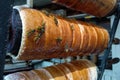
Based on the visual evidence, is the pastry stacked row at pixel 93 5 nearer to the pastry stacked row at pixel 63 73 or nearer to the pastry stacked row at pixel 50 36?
the pastry stacked row at pixel 50 36

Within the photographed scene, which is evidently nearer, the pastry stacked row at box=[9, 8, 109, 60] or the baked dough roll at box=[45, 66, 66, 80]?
the pastry stacked row at box=[9, 8, 109, 60]

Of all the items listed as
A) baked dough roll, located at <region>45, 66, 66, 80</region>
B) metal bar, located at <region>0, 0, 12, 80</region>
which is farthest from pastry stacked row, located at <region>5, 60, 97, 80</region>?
metal bar, located at <region>0, 0, 12, 80</region>

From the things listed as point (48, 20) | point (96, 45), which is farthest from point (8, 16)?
point (96, 45)

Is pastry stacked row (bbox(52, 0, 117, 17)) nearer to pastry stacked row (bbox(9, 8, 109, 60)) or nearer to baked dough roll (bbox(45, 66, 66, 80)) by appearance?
pastry stacked row (bbox(9, 8, 109, 60))

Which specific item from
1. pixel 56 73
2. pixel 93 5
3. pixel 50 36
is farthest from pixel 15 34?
pixel 93 5

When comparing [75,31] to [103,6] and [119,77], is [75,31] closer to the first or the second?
[103,6]

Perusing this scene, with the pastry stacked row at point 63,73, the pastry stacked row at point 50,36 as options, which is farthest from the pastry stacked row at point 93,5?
the pastry stacked row at point 63,73

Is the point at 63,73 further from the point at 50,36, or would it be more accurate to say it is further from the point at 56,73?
the point at 50,36
